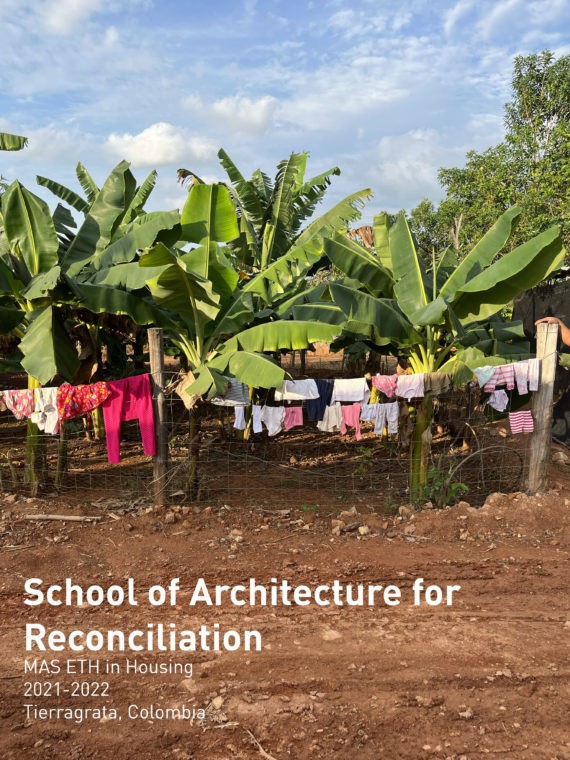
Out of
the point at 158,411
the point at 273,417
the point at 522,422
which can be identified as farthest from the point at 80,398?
the point at 522,422

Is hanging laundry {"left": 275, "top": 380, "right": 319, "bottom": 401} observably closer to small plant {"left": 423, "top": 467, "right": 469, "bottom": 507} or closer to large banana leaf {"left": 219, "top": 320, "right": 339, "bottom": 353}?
large banana leaf {"left": 219, "top": 320, "right": 339, "bottom": 353}

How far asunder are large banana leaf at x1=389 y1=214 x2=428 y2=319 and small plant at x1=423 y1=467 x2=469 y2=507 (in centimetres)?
216

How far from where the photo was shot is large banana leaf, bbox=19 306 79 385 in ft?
21.1

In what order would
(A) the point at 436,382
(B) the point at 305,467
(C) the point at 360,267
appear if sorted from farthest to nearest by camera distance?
1. (B) the point at 305,467
2. (C) the point at 360,267
3. (A) the point at 436,382

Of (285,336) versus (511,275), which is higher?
(511,275)

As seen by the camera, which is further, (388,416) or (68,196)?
(68,196)

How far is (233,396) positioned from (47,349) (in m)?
2.24

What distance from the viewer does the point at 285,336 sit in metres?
6.72

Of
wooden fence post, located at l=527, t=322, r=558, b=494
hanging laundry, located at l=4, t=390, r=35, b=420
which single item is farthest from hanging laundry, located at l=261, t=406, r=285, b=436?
wooden fence post, located at l=527, t=322, r=558, b=494

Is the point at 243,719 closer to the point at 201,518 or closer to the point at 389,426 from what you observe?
the point at 201,518

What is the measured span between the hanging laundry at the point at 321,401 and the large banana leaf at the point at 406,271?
1353 millimetres

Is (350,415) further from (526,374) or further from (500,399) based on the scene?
(526,374)

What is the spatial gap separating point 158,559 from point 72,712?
2.42 meters

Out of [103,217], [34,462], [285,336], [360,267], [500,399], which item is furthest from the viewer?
[103,217]
